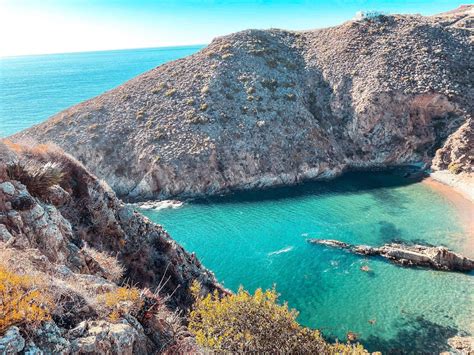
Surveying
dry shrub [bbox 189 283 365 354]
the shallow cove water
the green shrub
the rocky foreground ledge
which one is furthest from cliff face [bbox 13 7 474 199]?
dry shrub [bbox 189 283 365 354]

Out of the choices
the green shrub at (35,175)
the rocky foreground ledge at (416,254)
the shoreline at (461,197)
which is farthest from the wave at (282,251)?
the green shrub at (35,175)

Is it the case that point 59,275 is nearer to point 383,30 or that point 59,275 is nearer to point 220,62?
point 220,62

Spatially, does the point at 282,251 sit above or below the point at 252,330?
below

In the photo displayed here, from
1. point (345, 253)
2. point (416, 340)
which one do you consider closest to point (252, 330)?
point (416, 340)

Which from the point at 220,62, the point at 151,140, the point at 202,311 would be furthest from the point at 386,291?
the point at 220,62

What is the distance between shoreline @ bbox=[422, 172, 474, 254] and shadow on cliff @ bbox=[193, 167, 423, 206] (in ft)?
9.13

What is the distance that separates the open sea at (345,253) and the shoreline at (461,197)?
0.88 meters

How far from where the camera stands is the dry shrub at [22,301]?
25.5ft

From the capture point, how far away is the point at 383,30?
84.3 metres

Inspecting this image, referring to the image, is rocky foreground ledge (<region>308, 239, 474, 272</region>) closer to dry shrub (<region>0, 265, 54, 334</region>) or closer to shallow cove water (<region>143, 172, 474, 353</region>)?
shallow cove water (<region>143, 172, 474, 353</region>)

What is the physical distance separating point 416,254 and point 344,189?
21.2m

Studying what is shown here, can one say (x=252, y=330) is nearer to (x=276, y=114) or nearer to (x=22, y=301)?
(x=22, y=301)

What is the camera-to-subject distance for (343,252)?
139 ft

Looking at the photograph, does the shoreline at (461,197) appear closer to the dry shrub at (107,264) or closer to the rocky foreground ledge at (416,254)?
the rocky foreground ledge at (416,254)
